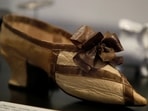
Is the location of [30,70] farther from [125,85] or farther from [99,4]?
[99,4]

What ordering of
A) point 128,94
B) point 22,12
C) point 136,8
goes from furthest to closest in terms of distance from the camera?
point 22,12
point 136,8
point 128,94

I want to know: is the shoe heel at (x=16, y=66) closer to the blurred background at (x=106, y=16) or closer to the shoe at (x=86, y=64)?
the shoe at (x=86, y=64)

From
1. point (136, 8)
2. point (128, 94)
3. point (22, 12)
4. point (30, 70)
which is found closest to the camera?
point (128, 94)

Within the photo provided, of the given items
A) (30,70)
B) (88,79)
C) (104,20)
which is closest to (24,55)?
(30,70)

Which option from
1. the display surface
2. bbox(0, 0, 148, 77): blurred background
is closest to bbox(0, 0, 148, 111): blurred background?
bbox(0, 0, 148, 77): blurred background

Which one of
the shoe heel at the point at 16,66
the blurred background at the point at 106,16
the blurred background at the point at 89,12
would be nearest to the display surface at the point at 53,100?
the shoe heel at the point at 16,66

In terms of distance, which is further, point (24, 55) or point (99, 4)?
point (99, 4)

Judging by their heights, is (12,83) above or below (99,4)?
below

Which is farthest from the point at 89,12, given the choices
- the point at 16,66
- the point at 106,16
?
the point at 16,66
